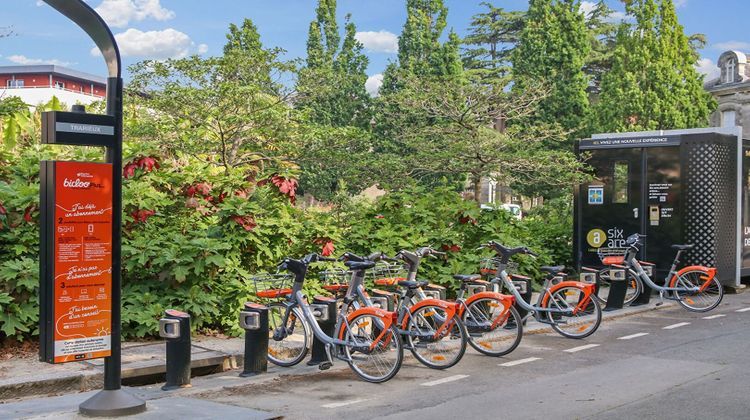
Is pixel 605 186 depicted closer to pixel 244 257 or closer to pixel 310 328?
pixel 244 257

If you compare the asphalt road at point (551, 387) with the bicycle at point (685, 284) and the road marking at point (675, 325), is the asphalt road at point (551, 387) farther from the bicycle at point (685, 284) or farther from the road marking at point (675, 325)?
the bicycle at point (685, 284)

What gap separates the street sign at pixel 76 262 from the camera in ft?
19.9

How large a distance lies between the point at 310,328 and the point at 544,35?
97.9 feet

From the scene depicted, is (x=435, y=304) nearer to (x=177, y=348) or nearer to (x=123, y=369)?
(x=177, y=348)

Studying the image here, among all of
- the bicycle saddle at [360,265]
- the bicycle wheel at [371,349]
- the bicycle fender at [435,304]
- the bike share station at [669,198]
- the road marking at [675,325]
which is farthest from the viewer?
the bike share station at [669,198]

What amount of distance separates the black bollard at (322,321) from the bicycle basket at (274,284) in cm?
35

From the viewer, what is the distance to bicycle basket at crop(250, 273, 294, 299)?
28.8 ft

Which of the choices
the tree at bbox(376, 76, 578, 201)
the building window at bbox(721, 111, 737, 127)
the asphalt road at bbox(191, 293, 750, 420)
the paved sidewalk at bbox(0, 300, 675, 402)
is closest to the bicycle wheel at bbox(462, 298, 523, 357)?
the asphalt road at bbox(191, 293, 750, 420)

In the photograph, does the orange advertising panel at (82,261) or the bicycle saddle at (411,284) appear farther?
the bicycle saddle at (411,284)

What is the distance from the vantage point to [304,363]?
29.0 feet

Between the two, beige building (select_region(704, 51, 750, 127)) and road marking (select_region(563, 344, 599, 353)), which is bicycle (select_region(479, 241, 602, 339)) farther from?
beige building (select_region(704, 51, 750, 127))

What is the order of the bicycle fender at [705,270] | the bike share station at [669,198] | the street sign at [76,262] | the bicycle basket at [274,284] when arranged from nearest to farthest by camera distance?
the street sign at [76,262] < the bicycle basket at [274,284] < the bicycle fender at [705,270] < the bike share station at [669,198]

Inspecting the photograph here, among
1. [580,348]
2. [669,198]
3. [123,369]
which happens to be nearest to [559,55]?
[669,198]

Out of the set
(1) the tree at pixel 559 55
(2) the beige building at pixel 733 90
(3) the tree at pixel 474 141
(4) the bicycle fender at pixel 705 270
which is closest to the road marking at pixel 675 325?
(4) the bicycle fender at pixel 705 270
